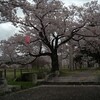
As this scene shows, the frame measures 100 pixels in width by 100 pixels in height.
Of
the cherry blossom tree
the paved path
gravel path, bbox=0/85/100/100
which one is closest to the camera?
gravel path, bbox=0/85/100/100

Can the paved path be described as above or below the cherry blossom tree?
below

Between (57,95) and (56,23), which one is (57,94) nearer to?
(57,95)

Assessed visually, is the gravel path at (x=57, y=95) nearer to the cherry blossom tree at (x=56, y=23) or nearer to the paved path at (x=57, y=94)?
the paved path at (x=57, y=94)

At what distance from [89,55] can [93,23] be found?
2188 cm

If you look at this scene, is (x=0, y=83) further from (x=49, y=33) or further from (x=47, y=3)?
(x=49, y=33)

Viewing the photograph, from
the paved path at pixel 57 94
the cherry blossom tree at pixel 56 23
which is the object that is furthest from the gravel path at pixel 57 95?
the cherry blossom tree at pixel 56 23

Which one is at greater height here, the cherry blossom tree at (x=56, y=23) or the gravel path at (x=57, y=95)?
the cherry blossom tree at (x=56, y=23)

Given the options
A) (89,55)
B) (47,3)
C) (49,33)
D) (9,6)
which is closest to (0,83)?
(9,6)

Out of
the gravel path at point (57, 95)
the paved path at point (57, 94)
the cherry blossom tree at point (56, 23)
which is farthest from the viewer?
the cherry blossom tree at point (56, 23)

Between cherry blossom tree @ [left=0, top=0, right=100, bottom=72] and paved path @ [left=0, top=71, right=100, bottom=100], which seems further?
cherry blossom tree @ [left=0, top=0, right=100, bottom=72]

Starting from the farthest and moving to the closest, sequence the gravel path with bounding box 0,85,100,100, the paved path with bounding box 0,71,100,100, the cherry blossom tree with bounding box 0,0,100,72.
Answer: the cherry blossom tree with bounding box 0,0,100,72 < the paved path with bounding box 0,71,100,100 < the gravel path with bounding box 0,85,100,100

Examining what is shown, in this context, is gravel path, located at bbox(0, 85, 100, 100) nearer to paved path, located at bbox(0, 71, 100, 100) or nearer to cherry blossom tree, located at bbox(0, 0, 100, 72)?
paved path, located at bbox(0, 71, 100, 100)

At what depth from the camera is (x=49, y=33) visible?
3738 centimetres

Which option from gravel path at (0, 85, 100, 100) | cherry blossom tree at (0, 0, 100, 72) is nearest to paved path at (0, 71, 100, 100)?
gravel path at (0, 85, 100, 100)
